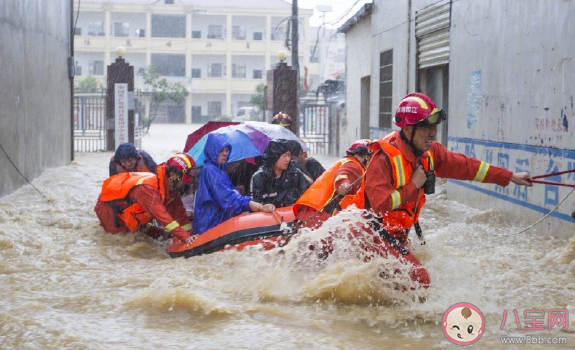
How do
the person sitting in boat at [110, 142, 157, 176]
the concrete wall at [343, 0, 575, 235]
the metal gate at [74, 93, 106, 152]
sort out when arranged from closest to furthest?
the concrete wall at [343, 0, 575, 235], the person sitting in boat at [110, 142, 157, 176], the metal gate at [74, 93, 106, 152]

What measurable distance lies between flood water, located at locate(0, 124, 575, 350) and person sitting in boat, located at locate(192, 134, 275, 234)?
23.1 inches

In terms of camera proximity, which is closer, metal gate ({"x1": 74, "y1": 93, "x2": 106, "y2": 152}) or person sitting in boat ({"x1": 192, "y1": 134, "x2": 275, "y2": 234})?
person sitting in boat ({"x1": 192, "y1": 134, "x2": 275, "y2": 234})

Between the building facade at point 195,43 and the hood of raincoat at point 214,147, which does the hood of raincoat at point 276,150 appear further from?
the building facade at point 195,43

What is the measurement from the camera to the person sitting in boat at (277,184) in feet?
28.2

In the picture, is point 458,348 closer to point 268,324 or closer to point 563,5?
point 268,324

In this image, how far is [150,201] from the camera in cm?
852

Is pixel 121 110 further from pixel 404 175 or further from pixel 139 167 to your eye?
pixel 404 175

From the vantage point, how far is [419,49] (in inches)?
589

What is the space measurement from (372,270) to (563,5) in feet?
14.9

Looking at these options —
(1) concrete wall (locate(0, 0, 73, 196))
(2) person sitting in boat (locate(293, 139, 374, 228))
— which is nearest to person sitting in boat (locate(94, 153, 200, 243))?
(2) person sitting in boat (locate(293, 139, 374, 228))

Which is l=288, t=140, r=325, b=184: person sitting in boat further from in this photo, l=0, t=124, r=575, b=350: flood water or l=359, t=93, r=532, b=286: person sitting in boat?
l=359, t=93, r=532, b=286: person sitting in boat

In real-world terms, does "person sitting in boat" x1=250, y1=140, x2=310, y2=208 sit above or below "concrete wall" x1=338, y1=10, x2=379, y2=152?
below

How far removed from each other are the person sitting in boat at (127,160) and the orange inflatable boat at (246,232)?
2.12 meters

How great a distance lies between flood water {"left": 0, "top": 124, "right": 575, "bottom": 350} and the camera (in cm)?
546
